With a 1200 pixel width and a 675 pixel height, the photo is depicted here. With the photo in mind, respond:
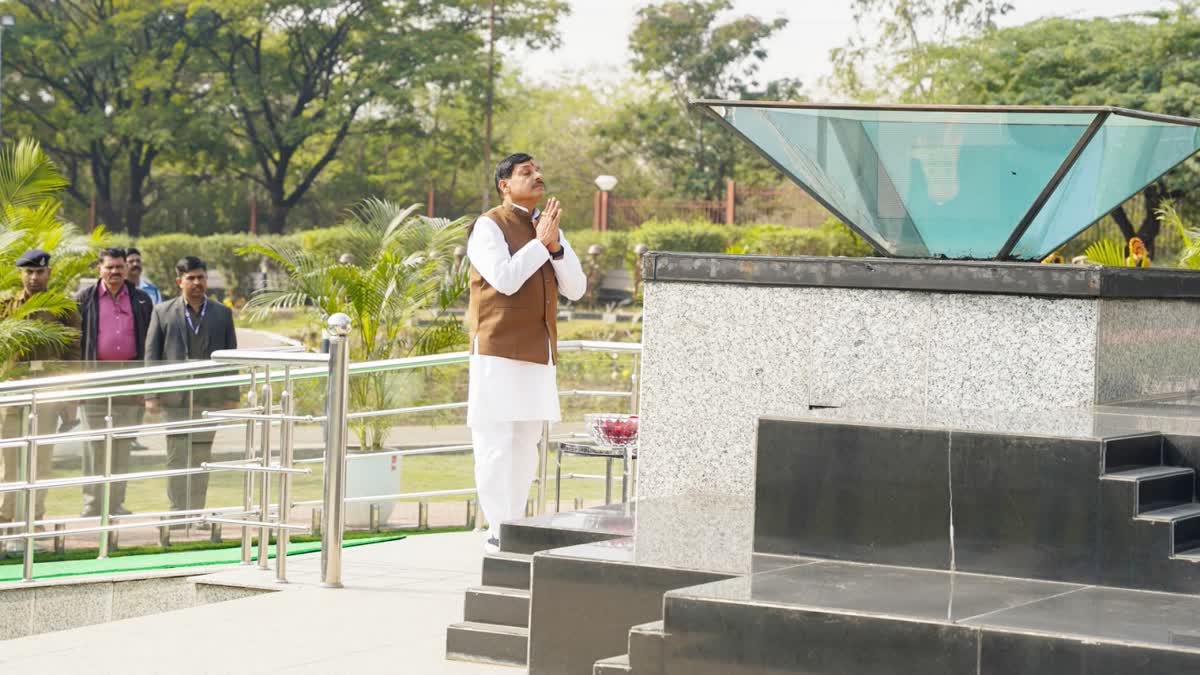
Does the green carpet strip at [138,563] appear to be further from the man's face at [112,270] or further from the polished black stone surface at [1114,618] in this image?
the polished black stone surface at [1114,618]

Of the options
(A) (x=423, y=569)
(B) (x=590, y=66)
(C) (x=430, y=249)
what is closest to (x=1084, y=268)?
(A) (x=423, y=569)

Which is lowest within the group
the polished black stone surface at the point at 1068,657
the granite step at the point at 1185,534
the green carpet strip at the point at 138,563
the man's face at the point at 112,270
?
the green carpet strip at the point at 138,563

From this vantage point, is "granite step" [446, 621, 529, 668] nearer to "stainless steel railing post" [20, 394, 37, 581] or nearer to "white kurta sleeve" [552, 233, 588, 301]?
"white kurta sleeve" [552, 233, 588, 301]

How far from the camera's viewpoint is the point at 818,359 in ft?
18.5

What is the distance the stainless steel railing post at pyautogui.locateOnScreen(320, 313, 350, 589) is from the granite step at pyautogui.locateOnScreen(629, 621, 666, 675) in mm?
2720

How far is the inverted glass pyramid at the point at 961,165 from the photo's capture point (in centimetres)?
557

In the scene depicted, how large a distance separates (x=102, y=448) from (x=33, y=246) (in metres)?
3.58

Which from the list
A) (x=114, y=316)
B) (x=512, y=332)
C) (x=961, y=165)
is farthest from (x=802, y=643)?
(x=114, y=316)

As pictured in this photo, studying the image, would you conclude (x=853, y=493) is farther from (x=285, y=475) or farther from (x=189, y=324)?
(x=189, y=324)

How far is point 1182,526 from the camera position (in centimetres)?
430

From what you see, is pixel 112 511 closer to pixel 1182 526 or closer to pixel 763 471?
pixel 763 471

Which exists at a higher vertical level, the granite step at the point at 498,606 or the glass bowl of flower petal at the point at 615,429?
the glass bowl of flower petal at the point at 615,429

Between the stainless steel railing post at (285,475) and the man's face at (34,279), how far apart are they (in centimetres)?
365

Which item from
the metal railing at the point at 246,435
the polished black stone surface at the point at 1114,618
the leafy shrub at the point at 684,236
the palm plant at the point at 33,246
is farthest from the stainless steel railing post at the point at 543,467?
the leafy shrub at the point at 684,236
